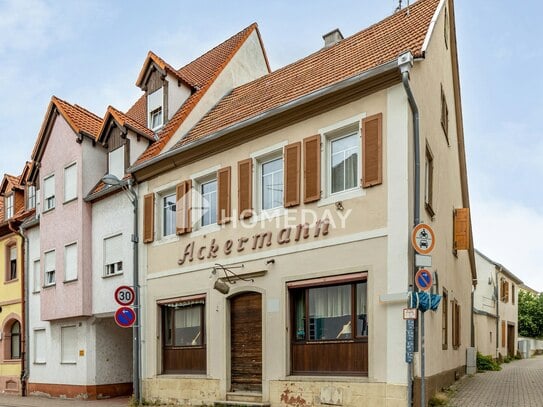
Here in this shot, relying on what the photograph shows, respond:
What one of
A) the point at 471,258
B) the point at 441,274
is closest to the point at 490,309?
the point at 471,258

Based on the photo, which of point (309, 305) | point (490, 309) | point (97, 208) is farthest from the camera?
point (490, 309)

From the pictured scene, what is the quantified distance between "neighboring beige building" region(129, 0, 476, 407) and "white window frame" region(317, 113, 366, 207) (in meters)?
0.04

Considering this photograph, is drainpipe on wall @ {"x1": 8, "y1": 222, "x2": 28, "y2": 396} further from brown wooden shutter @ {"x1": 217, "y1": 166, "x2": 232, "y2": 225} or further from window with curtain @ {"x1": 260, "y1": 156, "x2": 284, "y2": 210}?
window with curtain @ {"x1": 260, "y1": 156, "x2": 284, "y2": 210}

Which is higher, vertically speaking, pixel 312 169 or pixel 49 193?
pixel 49 193

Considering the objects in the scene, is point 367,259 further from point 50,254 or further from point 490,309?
point 490,309

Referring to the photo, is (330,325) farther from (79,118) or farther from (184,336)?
(79,118)

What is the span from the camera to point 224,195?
55.0ft

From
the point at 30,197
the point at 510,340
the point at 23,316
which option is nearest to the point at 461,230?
the point at 23,316

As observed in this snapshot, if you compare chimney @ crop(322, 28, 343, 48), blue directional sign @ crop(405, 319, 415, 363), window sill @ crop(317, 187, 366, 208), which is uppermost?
chimney @ crop(322, 28, 343, 48)

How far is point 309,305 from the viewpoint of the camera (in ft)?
47.8

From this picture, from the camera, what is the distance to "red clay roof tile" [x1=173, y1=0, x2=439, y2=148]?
15047mm

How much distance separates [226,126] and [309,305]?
206 inches

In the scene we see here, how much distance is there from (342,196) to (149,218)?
7.02 meters

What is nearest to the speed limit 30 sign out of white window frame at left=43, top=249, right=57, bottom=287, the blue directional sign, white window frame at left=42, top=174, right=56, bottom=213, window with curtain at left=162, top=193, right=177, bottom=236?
window with curtain at left=162, top=193, right=177, bottom=236
